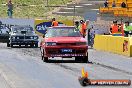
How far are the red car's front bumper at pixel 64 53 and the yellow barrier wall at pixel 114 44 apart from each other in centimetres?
566

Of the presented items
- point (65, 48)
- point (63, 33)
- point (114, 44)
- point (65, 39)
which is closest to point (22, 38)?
point (114, 44)

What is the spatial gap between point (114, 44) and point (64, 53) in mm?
8520

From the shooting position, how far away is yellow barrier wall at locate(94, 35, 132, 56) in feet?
92.0

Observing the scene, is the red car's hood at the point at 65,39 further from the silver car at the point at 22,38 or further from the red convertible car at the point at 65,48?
the silver car at the point at 22,38

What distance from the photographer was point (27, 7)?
73.9 m

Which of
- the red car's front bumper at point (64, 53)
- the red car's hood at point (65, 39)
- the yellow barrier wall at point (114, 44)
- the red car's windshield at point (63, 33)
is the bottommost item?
the yellow barrier wall at point (114, 44)

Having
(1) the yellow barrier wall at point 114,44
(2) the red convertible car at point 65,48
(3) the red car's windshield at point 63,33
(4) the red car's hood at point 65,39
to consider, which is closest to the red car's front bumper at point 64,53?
(2) the red convertible car at point 65,48

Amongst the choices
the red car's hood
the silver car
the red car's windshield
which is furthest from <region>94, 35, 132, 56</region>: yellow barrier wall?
the red car's hood

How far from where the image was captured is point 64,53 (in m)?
22.6

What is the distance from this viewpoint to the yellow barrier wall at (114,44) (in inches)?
1104

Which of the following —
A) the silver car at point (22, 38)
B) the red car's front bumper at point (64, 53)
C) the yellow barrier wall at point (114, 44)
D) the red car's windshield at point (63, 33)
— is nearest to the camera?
the red car's front bumper at point (64, 53)

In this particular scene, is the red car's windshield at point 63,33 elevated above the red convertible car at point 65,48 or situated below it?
above

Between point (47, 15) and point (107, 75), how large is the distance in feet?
166

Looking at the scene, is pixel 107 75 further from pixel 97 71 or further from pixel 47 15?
→ pixel 47 15
